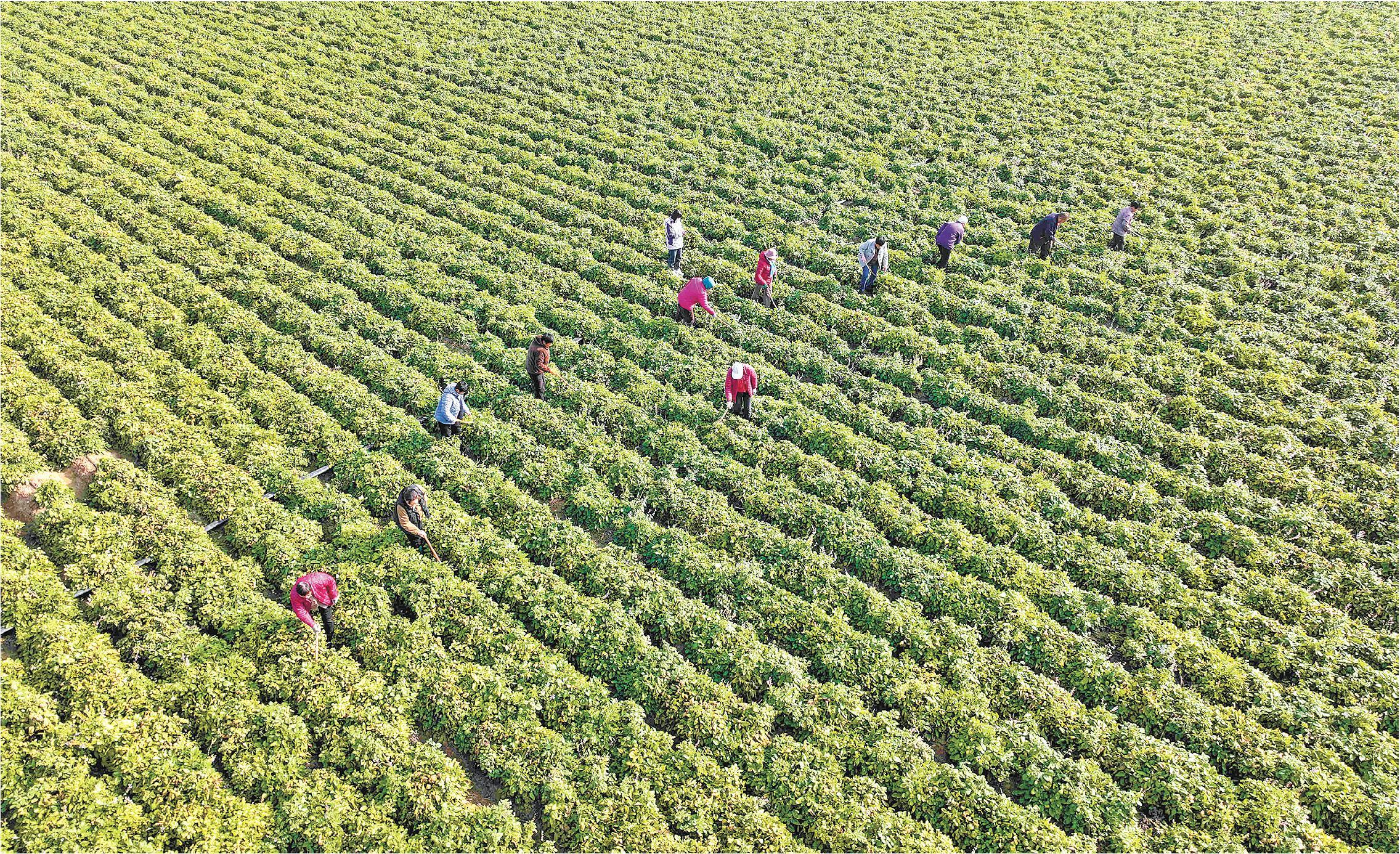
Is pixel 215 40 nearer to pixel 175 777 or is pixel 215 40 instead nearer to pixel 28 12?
pixel 28 12

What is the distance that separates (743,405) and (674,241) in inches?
252

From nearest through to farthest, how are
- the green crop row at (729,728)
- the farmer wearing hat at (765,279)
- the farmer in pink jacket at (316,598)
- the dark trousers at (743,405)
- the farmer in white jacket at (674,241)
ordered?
the green crop row at (729,728), the farmer in pink jacket at (316,598), the dark trousers at (743,405), the farmer wearing hat at (765,279), the farmer in white jacket at (674,241)

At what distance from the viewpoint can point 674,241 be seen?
70.1 feet

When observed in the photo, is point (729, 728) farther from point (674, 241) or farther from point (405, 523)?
point (674, 241)

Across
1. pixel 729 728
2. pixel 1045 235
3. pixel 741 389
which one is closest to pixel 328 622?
pixel 729 728

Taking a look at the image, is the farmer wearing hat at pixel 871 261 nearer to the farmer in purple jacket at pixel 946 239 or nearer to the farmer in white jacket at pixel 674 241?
the farmer in purple jacket at pixel 946 239

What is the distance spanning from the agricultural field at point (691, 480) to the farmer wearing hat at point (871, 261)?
737 millimetres

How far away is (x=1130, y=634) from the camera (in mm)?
13195

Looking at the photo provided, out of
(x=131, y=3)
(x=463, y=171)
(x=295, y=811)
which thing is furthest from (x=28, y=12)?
(x=295, y=811)

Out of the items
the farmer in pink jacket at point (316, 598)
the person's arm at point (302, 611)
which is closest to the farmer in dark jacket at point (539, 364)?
the farmer in pink jacket at point (316, 598)

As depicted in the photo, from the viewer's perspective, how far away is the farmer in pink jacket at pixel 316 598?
12.0m

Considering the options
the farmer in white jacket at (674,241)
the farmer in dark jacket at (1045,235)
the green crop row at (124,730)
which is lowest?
the green crop row at (124,730)

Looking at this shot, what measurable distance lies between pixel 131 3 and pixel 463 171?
24449 millimetres

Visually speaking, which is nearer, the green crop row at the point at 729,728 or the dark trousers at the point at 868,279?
the green crop row at the point at 729,728
